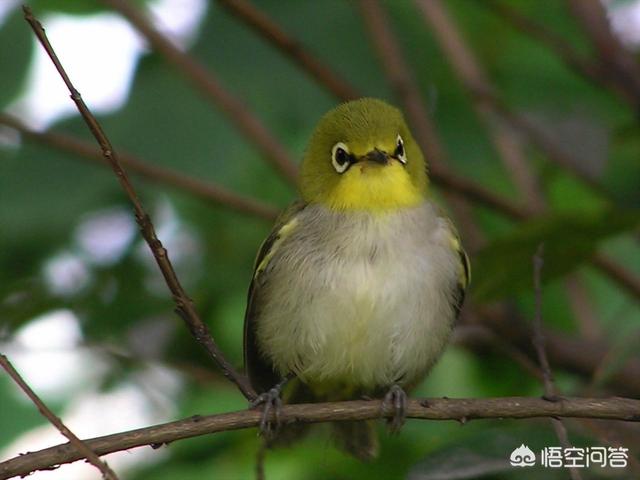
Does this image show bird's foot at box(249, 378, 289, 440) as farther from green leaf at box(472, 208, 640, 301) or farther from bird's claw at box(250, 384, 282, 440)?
green leaf at box(472, 208, 640, 301)

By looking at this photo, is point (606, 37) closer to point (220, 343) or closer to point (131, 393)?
point (220, 343)

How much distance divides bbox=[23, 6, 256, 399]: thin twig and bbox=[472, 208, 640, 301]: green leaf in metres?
1.33

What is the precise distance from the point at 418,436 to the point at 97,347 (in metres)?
1.37

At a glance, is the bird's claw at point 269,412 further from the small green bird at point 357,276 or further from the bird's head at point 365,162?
the bird's head at point 365,162

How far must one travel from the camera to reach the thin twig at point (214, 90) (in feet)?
17.2

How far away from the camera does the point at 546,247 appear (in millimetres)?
4602

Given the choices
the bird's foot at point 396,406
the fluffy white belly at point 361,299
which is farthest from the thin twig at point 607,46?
the bird's foot at point 396,406

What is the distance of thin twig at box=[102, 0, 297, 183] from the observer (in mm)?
5238

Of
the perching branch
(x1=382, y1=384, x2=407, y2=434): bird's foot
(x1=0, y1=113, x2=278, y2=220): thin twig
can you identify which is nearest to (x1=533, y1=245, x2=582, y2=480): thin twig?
A: the perching branch

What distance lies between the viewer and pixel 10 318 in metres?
4.75

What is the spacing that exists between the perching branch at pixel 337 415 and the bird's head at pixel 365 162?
3.88 feet

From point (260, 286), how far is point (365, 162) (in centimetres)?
66

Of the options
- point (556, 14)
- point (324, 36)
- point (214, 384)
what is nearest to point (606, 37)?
point (556, 14)

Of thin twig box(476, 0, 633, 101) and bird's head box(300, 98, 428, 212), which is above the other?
thin twig box(476, 0, 633, 101)
